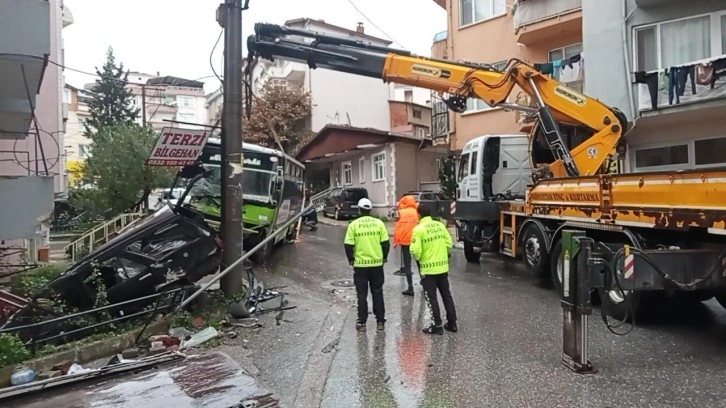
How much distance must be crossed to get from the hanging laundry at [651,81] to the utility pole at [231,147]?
407 inches

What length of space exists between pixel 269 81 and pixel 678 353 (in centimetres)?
3411

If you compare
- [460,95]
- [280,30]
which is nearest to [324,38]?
[280,30]

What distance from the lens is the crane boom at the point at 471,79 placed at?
10.3 metres

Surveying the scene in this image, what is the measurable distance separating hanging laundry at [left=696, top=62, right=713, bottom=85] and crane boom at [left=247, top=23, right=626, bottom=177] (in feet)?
13.6

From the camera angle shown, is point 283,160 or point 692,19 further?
point 283,160

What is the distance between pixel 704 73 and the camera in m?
13.1

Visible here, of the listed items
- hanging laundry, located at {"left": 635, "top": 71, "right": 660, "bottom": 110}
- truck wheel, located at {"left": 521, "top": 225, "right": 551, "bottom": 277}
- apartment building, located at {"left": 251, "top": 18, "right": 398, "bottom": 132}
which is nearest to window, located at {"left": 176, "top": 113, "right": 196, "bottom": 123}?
apartment building, located at {"left": 251, "top": 18, "right": 398, "bottom": 132}

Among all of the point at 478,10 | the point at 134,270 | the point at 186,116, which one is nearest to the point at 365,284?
the point at 134,270

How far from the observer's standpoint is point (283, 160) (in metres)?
14.9

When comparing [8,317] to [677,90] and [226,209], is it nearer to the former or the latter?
[226,209]

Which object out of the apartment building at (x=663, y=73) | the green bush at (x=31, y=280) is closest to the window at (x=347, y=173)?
the apartment building at (x=663, y=73)

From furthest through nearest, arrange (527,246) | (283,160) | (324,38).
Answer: (283,160) → (324,38) → (527,246)

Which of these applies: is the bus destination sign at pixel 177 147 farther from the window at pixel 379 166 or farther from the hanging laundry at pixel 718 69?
the window at pixel 379 166

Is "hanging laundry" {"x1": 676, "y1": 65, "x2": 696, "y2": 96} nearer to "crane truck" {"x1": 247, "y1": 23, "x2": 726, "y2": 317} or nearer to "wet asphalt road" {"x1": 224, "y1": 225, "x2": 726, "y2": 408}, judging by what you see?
"crane truck" {"x1": 247, "y1": 23, "x2": 726, "y2": 317}
